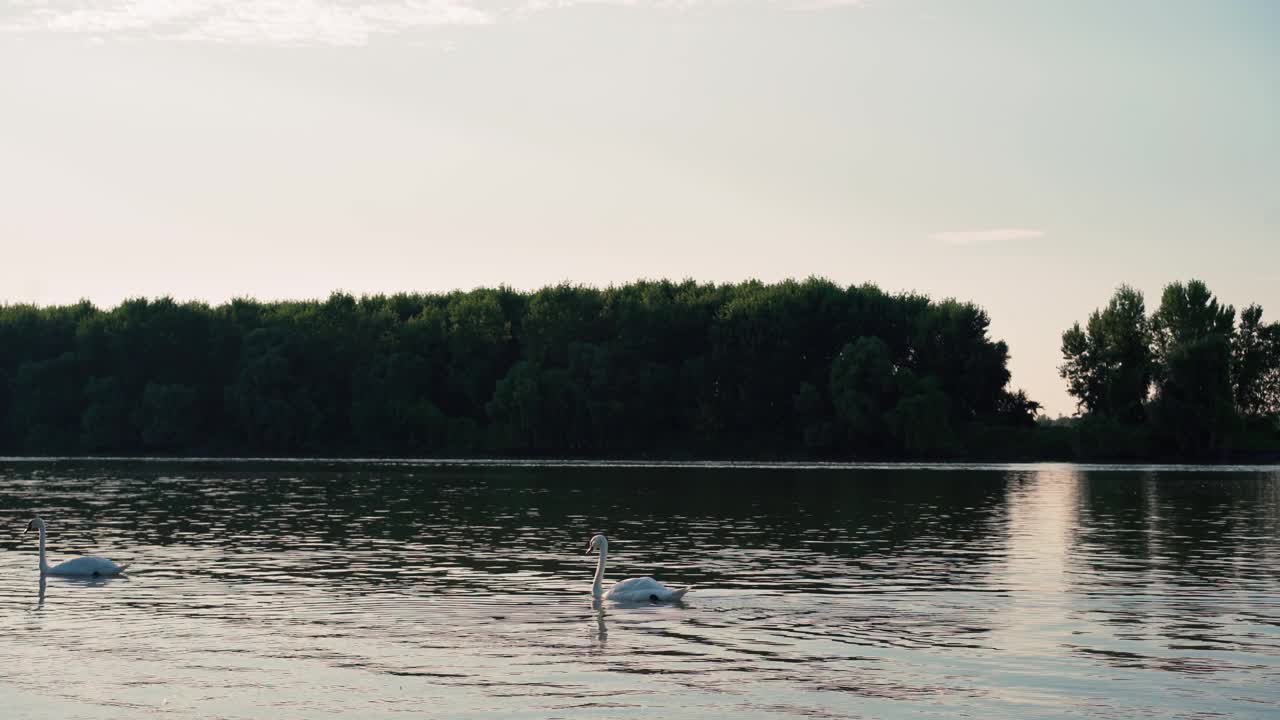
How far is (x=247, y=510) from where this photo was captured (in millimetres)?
68688

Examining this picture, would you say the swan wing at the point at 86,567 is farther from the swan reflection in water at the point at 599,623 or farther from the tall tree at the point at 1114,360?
the tall tree at the point at 1114,360

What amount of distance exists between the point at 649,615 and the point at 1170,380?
124 meters

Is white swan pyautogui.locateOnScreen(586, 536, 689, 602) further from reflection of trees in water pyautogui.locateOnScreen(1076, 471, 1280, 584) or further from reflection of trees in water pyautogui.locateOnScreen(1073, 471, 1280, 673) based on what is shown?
reflection of trees in water pyautogui.locateOnScreen(1076, 471, 1280, 584)

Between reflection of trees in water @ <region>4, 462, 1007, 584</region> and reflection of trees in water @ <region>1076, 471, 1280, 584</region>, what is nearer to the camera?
reflection of trees in water @ <region>1076, 471, 1280, 584</region>

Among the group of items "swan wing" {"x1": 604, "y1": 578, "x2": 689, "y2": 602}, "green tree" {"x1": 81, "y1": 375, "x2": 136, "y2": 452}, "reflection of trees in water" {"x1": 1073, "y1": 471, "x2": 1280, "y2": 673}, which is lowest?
"reflection of trees in water" {"x1": 1073, "y1": 471, "x2": 1280, "y2": 673}

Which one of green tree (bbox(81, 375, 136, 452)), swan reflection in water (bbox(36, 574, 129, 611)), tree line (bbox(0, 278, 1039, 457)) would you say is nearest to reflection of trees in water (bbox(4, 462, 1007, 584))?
swan reflection in water (bbox(36, 574, 129, 611))

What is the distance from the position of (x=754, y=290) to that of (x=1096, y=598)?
456ft

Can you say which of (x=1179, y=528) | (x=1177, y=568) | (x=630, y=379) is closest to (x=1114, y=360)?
(x=630, y=379)

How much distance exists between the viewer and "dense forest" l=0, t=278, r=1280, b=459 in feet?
484

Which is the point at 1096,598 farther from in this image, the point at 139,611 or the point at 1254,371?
the point at 1254,371

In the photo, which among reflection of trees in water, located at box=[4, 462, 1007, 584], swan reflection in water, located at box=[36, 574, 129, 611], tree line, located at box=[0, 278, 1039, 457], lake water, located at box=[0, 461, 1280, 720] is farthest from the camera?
tree line, located at box=[0, 278, 1039, 457]

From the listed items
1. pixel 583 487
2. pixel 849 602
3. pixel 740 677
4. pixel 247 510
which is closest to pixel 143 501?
pixel 247 510

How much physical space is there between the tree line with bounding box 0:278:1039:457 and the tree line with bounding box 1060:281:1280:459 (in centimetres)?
827

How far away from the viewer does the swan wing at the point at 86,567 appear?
→ 38.0m
